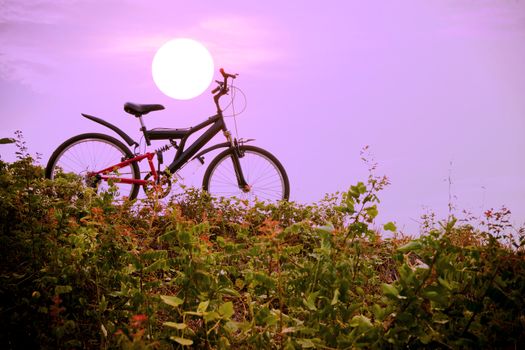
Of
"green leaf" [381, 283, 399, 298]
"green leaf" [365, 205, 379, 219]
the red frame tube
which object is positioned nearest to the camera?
"green leaf" [381, 283, 399, 298]

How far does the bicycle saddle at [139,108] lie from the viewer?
739 cm

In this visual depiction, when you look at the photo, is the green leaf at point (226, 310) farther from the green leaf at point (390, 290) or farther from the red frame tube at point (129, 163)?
the red frame tube at point (129, 163)

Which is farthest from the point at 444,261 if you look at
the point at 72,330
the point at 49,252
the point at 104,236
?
the point at 49,252

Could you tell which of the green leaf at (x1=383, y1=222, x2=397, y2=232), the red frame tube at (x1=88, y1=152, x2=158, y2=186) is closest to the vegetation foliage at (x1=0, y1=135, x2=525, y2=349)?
the green leaf at (x1=383, y1=222, x2=397, y2=232)

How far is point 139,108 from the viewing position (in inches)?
292

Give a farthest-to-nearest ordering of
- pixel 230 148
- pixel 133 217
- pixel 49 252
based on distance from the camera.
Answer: pixel 230 148 < pixel 133 217 < pixel 49 252

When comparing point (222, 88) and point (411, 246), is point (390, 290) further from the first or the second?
point (222, 88)

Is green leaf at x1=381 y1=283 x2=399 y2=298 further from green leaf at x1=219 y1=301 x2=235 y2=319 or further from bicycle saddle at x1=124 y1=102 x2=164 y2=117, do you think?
bicycle saddle at x1=124 y1=102 x2=164 y2=117

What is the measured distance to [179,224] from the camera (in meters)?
2.38

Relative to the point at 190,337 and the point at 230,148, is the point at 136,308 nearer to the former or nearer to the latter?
the point at 190,337

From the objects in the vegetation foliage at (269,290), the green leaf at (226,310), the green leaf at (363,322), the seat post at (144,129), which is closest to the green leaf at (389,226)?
the vegetation foliage at (269,290)

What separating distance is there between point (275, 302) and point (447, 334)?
2.04 metres

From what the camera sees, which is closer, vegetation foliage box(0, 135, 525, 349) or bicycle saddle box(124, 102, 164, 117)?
vegetation foliage box(0, 135, 525, 349)

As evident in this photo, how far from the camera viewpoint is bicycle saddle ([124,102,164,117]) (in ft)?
24.2
